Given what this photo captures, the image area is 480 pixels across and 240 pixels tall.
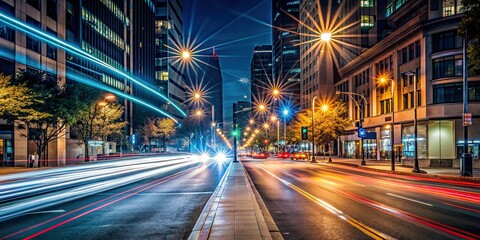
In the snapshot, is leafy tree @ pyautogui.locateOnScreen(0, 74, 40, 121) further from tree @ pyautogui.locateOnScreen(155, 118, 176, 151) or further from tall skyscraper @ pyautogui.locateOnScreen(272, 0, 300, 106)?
tall skyscraper @ pyautogui.locateOnScreen(272, 0, 300, 106)

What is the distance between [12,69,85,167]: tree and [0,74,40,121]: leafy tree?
15cm

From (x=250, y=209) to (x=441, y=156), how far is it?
40.3 m

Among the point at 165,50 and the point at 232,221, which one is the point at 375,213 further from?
the point at 165,50

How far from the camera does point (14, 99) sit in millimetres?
35375

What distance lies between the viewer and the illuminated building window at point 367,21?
7438cm

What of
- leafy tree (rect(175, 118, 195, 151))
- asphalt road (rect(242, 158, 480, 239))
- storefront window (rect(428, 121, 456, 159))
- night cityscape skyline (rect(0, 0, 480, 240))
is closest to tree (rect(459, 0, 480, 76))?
night cityscape skyline (rect(0, 0, 480, 240))

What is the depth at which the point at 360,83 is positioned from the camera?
68.1 metres

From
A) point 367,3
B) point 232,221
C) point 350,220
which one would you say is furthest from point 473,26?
point 367,3

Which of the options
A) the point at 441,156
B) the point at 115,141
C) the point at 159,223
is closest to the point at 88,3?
the point at 115,141

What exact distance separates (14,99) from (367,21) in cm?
6137

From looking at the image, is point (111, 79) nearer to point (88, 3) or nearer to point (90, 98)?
point (88, 3)

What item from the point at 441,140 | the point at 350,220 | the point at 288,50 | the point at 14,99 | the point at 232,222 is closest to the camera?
the point at 232,222

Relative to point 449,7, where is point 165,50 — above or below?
above

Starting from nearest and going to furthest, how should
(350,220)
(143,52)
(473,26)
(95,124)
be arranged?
(350,220) → (473,26) → (95,124) → (143,52)
